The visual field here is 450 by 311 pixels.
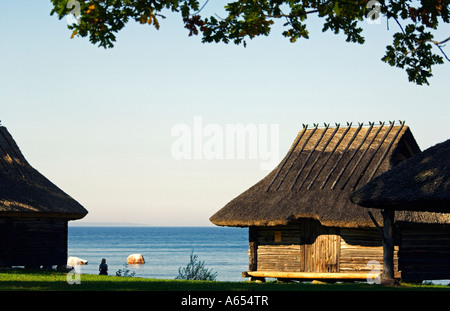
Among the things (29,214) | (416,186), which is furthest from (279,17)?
(29,214)

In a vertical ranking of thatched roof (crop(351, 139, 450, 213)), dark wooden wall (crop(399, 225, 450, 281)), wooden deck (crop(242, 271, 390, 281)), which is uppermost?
thatched roof (crop(351, 139, 450, 213))

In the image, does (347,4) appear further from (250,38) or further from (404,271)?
(404,271)

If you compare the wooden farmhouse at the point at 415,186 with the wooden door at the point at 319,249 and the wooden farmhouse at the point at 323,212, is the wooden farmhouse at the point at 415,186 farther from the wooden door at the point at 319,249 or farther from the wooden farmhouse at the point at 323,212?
the wooden door at the point at 319,249

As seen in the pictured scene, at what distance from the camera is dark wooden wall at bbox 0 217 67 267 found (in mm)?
31891

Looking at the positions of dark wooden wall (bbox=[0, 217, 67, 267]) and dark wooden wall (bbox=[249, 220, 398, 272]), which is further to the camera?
dark wooden wall (bbox=[0, 217, 67, 267])

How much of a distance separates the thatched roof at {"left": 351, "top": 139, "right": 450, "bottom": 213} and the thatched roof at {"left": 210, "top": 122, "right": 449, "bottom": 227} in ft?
14.5

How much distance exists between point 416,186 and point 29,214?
16166mm

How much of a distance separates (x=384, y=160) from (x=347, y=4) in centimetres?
1574

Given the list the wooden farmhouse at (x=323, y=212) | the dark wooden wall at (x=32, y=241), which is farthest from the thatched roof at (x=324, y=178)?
the dark wooden wall at (x=32, y=241)

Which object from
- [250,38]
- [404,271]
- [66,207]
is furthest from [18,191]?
[250,38]

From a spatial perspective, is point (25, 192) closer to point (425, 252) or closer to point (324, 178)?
point (324, 178)

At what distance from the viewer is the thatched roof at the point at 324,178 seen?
1137 inches

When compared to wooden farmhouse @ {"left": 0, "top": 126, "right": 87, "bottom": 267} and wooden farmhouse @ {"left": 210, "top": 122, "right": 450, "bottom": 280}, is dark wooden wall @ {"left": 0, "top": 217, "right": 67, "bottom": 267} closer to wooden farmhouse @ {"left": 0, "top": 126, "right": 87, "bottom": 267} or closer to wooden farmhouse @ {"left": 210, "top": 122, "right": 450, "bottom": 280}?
wooden farmhouse @ {"left": 0, "top": 126, "right": 87, "bottom": 267}

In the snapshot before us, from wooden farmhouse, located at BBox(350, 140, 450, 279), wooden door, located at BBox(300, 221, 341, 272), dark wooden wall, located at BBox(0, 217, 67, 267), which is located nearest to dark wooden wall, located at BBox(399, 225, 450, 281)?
wooden door, located at BBox(300, 221, 341, 272)
